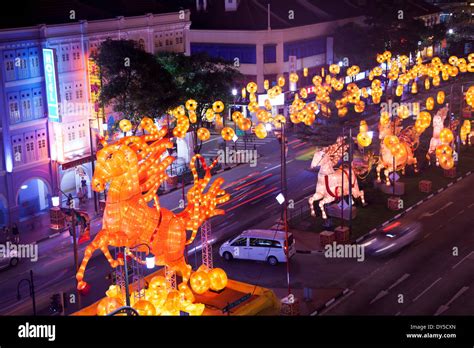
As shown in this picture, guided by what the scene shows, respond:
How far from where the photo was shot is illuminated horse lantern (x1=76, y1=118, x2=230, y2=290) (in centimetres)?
3198

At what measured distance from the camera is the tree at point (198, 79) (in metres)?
58.4

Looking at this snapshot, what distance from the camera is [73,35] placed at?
2087 inches

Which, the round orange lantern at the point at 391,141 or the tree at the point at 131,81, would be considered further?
the tree at the point at 131,81

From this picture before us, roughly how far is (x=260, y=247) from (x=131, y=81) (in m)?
18.1

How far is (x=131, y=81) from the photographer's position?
175 feet

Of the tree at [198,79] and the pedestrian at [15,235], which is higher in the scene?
the tree at [198,79]

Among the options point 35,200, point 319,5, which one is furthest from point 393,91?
point 35,200

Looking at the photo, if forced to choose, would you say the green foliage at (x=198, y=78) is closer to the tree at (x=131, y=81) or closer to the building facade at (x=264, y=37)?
the tree at (x=131, y=81)

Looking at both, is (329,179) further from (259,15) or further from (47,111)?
(259,15)

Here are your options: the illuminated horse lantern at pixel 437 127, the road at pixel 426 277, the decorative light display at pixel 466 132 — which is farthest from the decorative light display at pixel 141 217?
the decorative light display at pixel 466 132

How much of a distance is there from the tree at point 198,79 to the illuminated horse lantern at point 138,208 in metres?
23.5

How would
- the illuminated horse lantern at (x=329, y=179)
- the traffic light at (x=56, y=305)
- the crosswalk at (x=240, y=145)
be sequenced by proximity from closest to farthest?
the traffic light at (x=56, y=305) < the illuminated horse lantern at (x=329, y=179) < the crosswalk at (x=240, y=145)

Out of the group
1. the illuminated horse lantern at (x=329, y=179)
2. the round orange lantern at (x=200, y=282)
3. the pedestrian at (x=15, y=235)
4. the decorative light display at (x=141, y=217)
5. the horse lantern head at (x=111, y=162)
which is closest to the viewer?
the decorative light display at (x=141, y=217)

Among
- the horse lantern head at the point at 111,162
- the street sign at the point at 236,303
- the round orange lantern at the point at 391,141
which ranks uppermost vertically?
the horse lantern head at the point at 111,162
